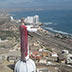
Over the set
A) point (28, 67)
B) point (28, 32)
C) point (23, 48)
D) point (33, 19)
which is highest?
point (28, 32)

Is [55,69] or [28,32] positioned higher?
[28,32]

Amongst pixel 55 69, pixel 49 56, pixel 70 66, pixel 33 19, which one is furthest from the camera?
pixel 33 19

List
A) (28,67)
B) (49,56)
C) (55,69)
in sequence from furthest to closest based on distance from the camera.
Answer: (49,56), (55,69), (28,67)

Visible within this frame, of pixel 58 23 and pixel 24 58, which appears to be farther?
pixel 58 23

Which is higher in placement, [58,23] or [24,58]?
[24,58]

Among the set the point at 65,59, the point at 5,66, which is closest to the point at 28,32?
the point at 5,66

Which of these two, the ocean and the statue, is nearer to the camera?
the statue

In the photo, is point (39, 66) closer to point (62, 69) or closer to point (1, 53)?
point (62, 69)

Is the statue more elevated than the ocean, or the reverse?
the statue

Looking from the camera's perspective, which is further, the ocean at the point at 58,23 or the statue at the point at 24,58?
the ocean at the point at 58,23

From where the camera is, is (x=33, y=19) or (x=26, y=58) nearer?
(x=26, y=58)

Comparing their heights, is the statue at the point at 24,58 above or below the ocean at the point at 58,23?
above
